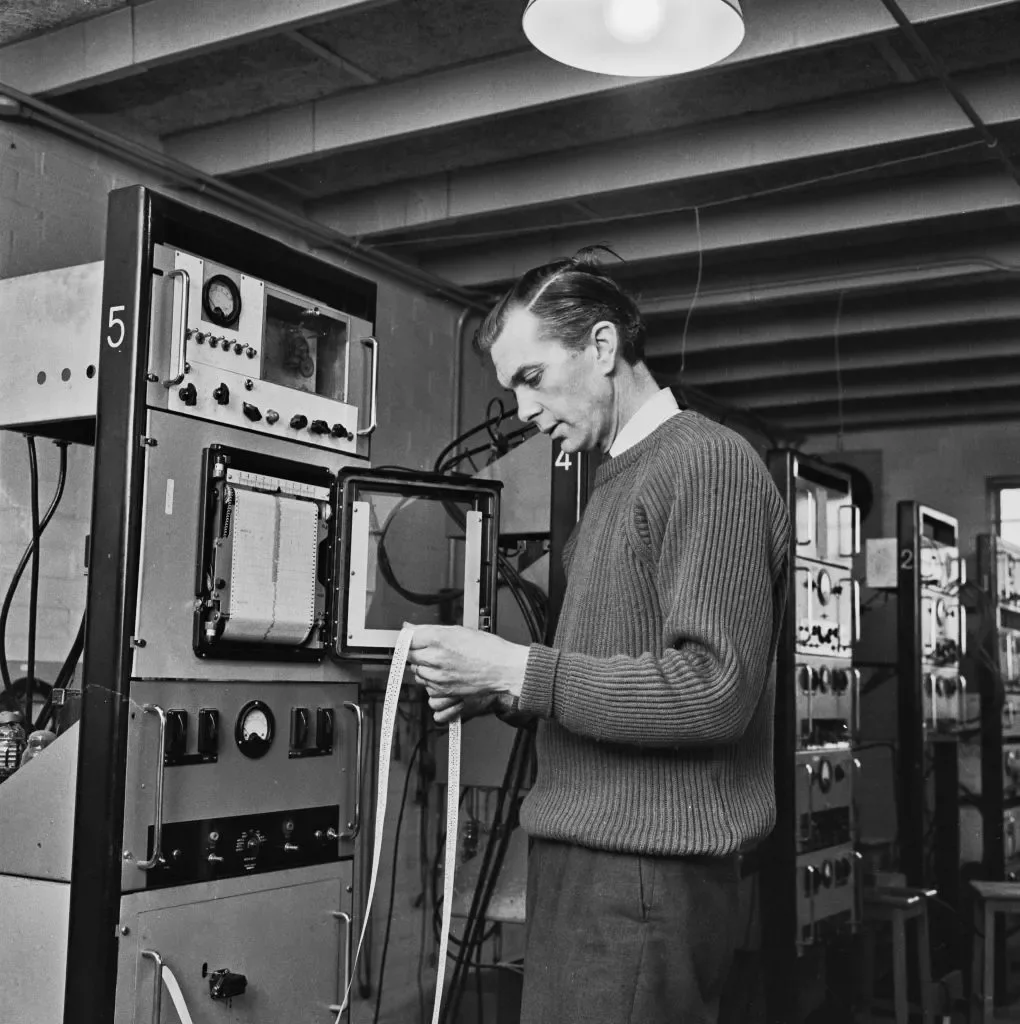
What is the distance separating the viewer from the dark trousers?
1562mm

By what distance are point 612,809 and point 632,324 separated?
69 cm

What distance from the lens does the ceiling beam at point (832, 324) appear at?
6469 millimetres

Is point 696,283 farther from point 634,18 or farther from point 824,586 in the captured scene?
point 634,18

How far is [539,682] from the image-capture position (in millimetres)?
1596

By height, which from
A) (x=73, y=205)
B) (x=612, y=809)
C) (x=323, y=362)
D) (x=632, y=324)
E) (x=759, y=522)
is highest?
(x=73, y=205)

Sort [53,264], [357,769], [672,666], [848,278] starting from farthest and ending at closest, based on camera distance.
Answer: [848,278]
[53,264]
[357,769]
[672,666]

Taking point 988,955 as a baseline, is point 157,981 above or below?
above

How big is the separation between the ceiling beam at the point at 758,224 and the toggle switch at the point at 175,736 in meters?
3.21

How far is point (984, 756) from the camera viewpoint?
7328 millimetres

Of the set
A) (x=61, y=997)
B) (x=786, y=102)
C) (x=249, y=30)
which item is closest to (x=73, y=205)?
(x=249, y=30)

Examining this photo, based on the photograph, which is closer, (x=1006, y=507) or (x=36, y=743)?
(x=36, y=743)

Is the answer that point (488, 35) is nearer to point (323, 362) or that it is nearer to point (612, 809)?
point (323, 362)

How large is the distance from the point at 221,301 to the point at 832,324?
4724mm

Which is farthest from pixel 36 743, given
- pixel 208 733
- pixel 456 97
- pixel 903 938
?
pixel 903 938
